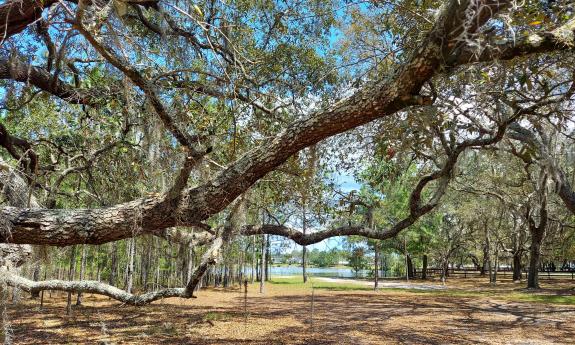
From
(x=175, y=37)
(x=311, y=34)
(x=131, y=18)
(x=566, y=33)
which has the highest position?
(x=311, y=34)

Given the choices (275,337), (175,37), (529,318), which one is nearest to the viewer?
(175,37)

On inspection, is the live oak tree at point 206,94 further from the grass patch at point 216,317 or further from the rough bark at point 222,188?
the grass patch at point 216,317

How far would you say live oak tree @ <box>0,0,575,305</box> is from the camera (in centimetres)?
290

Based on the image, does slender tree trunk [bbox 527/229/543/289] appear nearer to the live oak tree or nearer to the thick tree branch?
the live oak tree

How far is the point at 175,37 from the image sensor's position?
14.0 feet

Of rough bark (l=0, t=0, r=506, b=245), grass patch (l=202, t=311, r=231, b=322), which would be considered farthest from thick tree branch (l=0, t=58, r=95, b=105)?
grass patch (l=202, t=311, r=231, b=322)

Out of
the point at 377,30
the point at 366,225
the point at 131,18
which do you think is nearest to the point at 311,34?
the point at 377,30

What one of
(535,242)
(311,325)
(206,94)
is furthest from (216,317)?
(535,242)

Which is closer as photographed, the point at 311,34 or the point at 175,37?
the point at 175,37

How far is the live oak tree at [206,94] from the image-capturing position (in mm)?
2902

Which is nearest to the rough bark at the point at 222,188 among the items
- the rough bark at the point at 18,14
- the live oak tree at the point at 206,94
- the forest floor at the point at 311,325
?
the live oak tree at the point at 206,94

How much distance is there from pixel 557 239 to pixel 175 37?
31720 millimetres

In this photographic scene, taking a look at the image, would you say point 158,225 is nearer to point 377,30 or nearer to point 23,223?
point 23,223

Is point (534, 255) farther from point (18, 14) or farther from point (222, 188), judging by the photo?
point (18, 14)
